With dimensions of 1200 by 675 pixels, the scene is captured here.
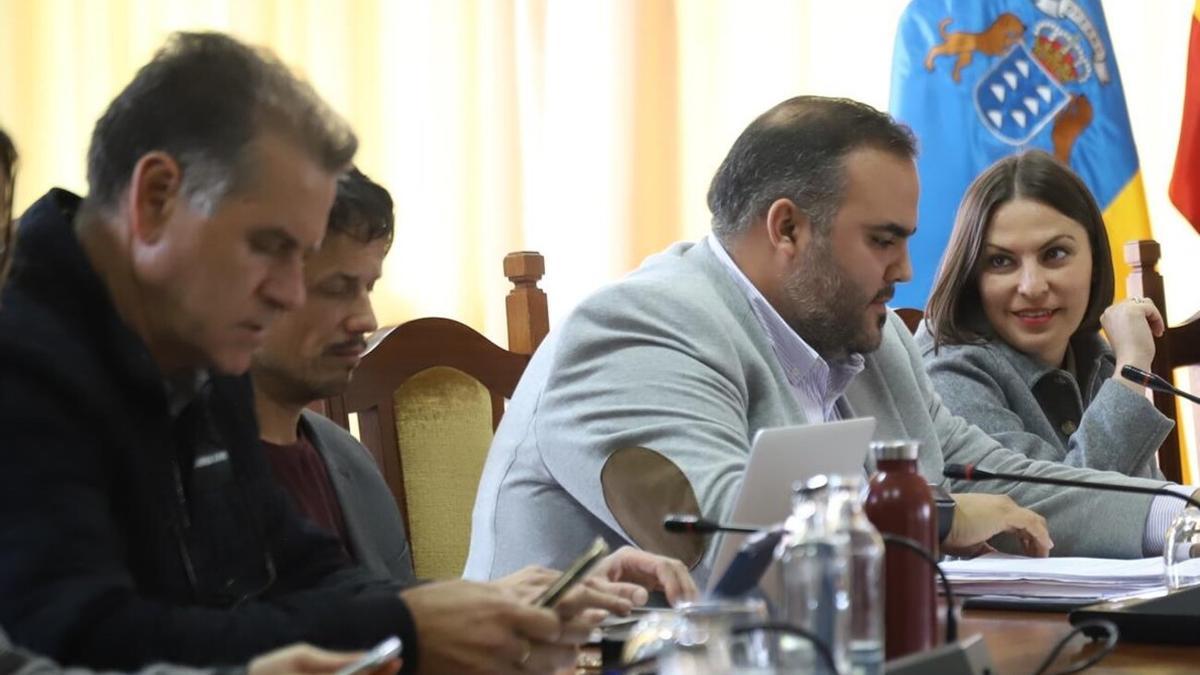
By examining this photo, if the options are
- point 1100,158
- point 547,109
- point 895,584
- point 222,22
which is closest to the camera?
point 895,584

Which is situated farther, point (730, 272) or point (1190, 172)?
point (1190, 172)

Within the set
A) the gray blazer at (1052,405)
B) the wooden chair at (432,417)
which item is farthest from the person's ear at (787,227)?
the gray blazer at (1052,405)

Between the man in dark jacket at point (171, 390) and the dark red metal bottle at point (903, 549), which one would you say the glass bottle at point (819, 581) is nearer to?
the dark red metal bottle at point (903, 549)

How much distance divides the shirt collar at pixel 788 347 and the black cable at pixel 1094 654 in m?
0.88

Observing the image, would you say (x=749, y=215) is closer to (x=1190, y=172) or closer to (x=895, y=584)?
(x=895, y=584)

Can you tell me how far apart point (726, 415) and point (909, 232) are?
0.55m

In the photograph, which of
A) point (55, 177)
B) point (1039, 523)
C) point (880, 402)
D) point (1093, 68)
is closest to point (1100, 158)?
point (1093, 68)

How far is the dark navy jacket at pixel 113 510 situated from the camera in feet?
3.86

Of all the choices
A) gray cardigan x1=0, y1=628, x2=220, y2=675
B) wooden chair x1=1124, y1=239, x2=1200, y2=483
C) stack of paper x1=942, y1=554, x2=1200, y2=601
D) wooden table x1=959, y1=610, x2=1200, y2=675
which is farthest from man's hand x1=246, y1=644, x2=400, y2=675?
wooden chair x1=1124, y1=239, x2=1200, y2=483

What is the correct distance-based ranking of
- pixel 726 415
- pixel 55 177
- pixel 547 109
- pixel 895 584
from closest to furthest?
pixel 895 584 < pixel 726 415 < pixel 55 177 < pixel 547 109

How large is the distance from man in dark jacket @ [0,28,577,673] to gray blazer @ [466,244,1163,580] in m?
0.54

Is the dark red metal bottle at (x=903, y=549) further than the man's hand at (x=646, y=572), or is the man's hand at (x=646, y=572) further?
the man's hand at (x=646, y=572)

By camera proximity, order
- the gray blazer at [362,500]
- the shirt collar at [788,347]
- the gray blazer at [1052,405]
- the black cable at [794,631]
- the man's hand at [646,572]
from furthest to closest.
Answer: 1. the gray blazer at [1052,405]
2. the shirt collar at [788,347]
3. the gray blazer at [362,500]
4. the man's hand at [646,572]
5. the black cable at [794,631]

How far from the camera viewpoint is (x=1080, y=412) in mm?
2957
